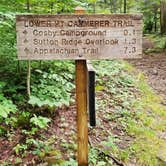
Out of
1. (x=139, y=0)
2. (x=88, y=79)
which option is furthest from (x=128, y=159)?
(x=139, y=0)

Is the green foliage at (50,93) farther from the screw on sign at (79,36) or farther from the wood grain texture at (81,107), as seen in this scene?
the screw on sign at (79,36)

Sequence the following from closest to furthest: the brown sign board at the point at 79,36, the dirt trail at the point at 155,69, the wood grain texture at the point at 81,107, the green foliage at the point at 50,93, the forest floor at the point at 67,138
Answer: the brown sign board at the point at 79,36
the wood grain texture at the point at 81,107
the forest floor at the point at 67,138
the green foliage at the point at 50,93
the dirt trail at the point at 155,69

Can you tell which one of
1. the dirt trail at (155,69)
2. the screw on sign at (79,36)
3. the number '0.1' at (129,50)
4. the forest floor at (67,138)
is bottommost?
the forest floor at (67,138)

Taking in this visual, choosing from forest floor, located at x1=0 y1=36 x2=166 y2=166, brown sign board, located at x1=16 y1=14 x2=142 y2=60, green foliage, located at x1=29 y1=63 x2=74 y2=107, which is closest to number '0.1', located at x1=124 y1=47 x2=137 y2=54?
brown sign board, located at x1=16 y1=14 x2=142 y2=60

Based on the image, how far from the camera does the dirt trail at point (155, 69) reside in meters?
9.15

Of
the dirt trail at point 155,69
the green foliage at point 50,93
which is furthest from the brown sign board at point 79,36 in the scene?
the dirt trail at point 155,69

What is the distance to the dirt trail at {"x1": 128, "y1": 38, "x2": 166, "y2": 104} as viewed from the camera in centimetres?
915

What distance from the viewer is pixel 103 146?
444 cm

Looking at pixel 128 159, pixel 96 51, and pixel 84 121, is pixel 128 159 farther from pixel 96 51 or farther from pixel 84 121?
pixel 96 51

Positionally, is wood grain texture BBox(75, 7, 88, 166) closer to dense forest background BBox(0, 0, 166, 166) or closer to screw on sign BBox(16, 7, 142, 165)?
screw on sign BBox(16, 7, 142, 165)

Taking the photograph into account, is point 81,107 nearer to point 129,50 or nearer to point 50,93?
point 129,50

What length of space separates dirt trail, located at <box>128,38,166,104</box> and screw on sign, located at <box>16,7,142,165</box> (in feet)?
16.1

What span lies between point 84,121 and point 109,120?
1.95m

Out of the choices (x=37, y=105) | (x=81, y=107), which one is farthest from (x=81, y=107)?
(x=37, y=105)
